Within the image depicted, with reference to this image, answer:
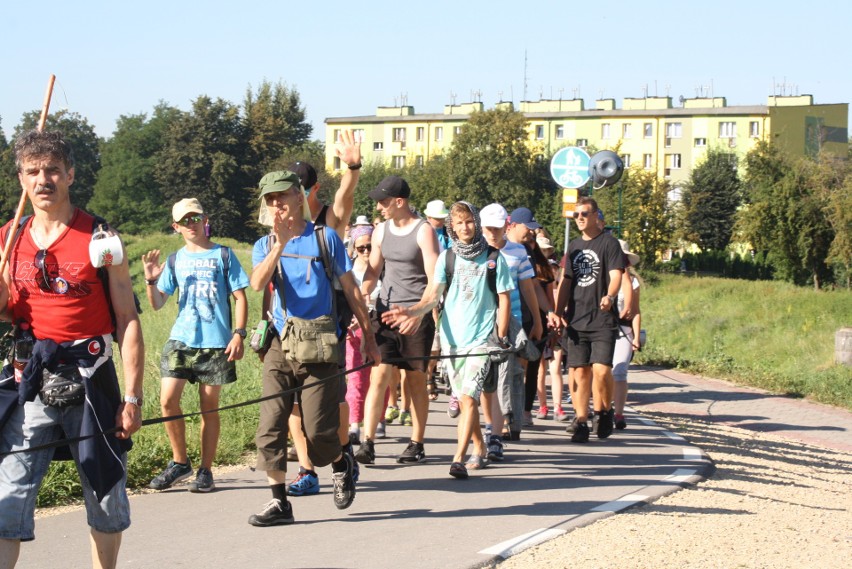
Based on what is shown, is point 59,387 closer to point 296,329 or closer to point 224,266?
point 296,329

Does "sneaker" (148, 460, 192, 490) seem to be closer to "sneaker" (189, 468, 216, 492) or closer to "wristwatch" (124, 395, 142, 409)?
"sneaker" (189, 468, 216, 492)

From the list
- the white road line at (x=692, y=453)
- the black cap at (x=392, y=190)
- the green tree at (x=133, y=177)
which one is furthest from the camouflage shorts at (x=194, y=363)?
the green tree at (x=133, y=177)

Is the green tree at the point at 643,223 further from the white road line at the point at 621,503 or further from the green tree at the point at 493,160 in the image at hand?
the green tree at the point at 493,160

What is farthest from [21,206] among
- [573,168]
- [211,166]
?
[211,166]

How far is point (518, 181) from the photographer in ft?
275

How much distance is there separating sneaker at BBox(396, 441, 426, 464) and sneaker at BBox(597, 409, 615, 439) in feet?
7.43

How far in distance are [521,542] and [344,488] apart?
1.18 meters

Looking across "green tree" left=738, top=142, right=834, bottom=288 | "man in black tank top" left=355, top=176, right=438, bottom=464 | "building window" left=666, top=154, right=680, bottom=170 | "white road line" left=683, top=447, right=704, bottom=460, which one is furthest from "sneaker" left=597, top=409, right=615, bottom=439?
"building window" left=666, top=154, right=680, bottom=170

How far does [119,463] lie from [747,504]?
15.0 feet

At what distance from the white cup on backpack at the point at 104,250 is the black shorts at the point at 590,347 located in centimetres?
629

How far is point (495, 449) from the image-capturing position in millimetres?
9430

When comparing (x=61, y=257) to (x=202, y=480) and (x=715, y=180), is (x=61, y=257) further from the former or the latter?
(x=715, y=180)

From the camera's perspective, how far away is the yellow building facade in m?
101

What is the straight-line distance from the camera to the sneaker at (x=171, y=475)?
310 inches
